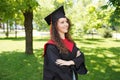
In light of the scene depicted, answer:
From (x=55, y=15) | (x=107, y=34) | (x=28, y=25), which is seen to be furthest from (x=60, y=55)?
(x=107, y=34)

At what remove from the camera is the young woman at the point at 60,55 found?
4434 millimetres

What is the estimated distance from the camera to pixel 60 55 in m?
4.50

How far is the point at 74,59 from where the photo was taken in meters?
4.55

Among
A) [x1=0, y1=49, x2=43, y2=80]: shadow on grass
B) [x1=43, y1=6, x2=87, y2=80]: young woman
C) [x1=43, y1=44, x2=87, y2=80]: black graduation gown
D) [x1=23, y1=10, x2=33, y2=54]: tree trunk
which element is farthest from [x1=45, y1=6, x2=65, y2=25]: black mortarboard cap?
[x1=23, y1=10, x2=33, y2=54]: tree trunk

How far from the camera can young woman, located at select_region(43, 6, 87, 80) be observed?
4.43 m

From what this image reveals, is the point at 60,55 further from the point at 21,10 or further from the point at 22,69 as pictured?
the point at 21,10

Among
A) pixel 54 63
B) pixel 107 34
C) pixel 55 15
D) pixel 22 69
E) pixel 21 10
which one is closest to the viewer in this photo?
pixel 54 63

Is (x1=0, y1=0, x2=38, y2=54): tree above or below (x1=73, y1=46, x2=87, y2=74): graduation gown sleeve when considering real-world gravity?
above

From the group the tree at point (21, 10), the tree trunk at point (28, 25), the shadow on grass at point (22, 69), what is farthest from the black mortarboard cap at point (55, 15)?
the tree trunk at point (28, 25)

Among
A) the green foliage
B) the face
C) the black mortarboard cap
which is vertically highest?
the black mortarboard cap

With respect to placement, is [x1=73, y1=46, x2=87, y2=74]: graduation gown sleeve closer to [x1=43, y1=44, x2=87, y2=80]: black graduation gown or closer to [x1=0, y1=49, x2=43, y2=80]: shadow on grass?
[x1=43, y1=44, x2=87, y2=80]: black graduation gown

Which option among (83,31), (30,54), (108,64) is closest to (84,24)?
(83,31)

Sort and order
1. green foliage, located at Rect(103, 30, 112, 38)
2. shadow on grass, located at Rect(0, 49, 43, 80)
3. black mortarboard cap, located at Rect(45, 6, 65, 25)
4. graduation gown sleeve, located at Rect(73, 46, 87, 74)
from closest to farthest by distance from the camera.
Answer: graduation gown sleeve, located at Rect(73, 46, 87, 74), black mortarboard cap, located at Rect(45, 6, 65, 25), shadow on grass, located at Rect(0, 49, 43, 80), green foliage, located at Rect(103, 30, 112, 38)

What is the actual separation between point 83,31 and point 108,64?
2530cm
